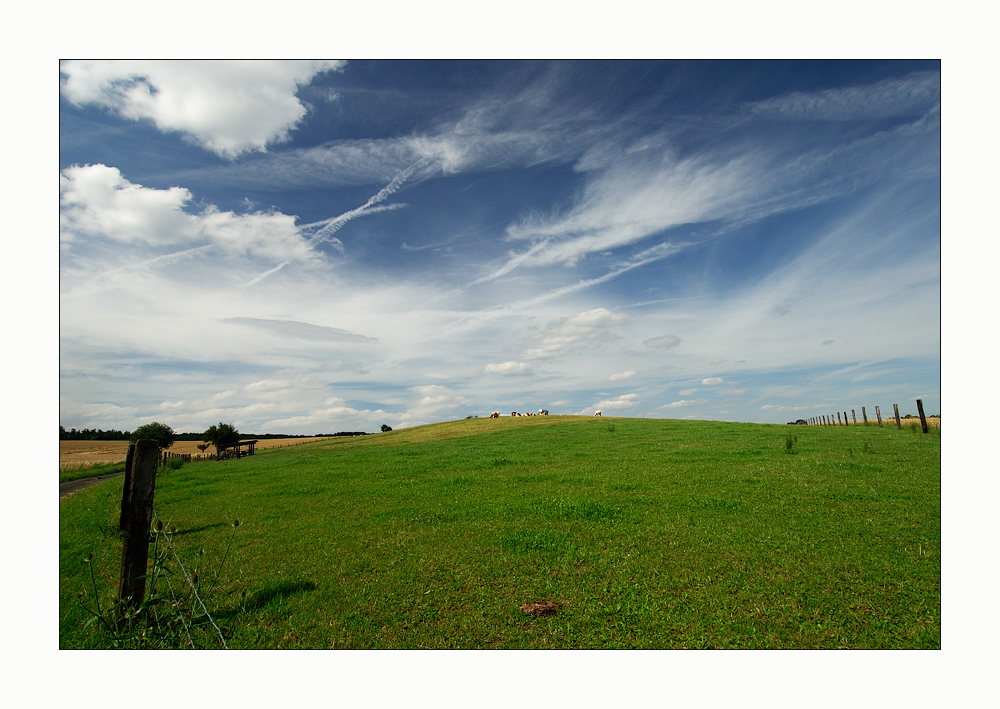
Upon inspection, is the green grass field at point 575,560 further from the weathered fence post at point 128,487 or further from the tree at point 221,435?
the tree at point 221,435

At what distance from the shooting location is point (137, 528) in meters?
6.32

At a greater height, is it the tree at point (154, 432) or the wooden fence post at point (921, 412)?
the wooden fence post at point (921, 412)

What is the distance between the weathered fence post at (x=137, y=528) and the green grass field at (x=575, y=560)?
58 cm

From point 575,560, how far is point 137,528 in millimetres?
7140

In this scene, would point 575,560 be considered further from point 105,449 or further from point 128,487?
point 105,449

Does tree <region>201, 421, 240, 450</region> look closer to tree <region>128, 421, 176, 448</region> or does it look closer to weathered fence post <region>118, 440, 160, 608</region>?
tree <region>128, 421, 176, 448</region>

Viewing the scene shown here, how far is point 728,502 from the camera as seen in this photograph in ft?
39.1

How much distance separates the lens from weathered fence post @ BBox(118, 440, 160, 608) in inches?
242

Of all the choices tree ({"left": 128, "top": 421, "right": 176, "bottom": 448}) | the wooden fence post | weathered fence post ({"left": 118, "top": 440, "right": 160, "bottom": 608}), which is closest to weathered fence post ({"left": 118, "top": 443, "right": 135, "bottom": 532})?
weathered fence post ({"left": 118, "top": 440, "right": 160, "bottom": 608})

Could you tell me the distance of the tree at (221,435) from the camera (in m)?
63.7

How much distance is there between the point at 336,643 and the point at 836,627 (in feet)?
22.0

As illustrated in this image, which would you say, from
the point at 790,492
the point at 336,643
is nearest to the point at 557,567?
the point at 336,643

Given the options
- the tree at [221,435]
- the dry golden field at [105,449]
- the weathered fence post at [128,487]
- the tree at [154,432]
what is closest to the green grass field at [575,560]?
the weathered fence post at [128,487]

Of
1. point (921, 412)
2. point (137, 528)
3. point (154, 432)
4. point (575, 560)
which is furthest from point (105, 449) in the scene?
point (921, 412)
